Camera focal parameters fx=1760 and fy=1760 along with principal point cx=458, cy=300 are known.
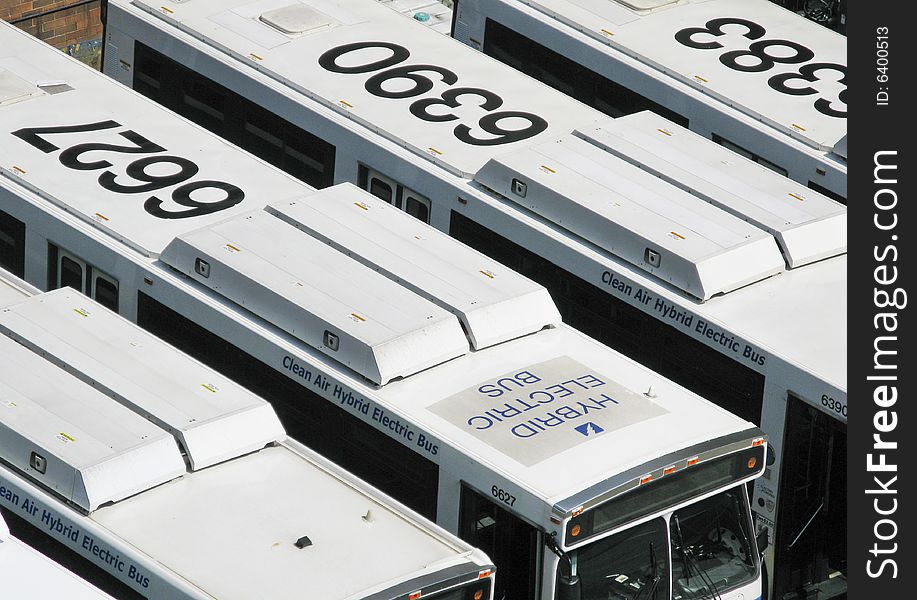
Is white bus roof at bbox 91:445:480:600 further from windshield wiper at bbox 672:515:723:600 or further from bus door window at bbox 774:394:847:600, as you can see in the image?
bus door window at bbox 774:394:847:600

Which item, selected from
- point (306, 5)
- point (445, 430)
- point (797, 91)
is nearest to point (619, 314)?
point (445, 430)

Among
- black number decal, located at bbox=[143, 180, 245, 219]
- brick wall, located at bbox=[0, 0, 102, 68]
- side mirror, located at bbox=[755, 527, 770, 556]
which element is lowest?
brick wall, located at bbox=[0, 0, 102, 68]

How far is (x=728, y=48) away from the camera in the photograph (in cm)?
1645

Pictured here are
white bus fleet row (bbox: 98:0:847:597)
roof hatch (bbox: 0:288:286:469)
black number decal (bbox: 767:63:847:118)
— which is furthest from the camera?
black number decal (bbox: 767:63:847:118)

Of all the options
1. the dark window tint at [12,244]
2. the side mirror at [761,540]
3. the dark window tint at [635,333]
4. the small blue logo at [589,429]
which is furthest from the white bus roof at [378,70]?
the side mirror at [761,540]

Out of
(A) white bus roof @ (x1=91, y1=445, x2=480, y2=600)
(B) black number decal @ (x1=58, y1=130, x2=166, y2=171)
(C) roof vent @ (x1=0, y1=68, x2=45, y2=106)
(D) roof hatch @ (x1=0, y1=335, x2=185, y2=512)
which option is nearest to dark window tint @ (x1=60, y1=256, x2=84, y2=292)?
(B) black number decal @ (x1=58, y1=130, x2=166, y2=171)

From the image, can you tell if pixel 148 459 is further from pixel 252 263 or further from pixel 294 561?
pixel 252 263

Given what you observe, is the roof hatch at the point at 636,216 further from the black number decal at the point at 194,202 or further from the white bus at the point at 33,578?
the white bus at the point at 33,578

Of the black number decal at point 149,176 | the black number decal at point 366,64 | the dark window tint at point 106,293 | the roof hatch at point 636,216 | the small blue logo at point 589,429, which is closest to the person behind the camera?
the small blue logo at point 589,429

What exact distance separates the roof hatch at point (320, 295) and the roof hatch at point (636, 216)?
1.81 m

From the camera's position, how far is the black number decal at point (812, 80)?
15.4 metres

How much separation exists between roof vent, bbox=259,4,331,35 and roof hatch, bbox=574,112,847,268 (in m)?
3.34

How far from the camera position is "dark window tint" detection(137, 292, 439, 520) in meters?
10.8

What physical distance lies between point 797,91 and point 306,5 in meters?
4.65
